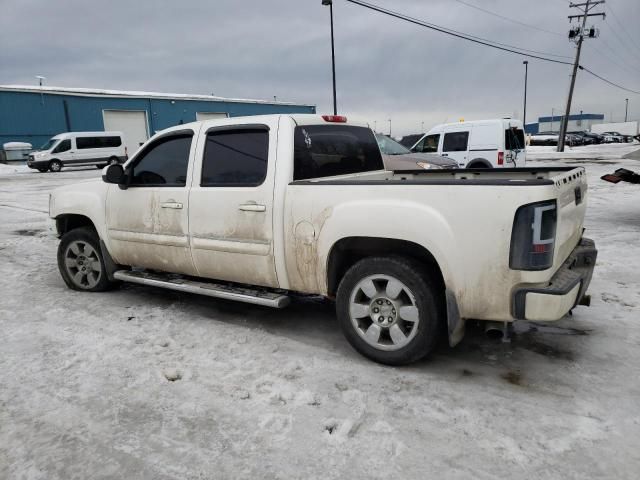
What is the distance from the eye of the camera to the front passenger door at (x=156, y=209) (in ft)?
14.7

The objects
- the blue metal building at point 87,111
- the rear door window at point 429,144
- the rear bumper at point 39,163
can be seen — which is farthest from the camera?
the blue metal building at point 87,111

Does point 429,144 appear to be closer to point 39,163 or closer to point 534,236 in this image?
point 534,236

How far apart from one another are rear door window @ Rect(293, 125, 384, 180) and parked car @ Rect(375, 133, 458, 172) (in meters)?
4.65

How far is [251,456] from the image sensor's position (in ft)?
8.49

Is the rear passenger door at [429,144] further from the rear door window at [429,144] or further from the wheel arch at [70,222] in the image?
the wheel arch at [70,222]

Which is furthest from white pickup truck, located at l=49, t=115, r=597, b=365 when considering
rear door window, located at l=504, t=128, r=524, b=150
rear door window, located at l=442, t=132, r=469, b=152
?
rear door window, located at l=442, t=132, r=469, b=152

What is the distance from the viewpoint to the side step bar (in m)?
3.98

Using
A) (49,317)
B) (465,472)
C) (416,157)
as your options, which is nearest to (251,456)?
(465,472)

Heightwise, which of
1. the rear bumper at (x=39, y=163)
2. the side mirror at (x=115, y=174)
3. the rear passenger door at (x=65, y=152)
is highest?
the rear passenger door at (x=65, y=152)

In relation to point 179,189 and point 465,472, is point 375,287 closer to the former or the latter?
point 465,472

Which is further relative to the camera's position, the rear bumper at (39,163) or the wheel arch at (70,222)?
the rear bumper at (39,163)

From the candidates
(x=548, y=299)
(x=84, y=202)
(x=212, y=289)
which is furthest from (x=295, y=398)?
(x=84, y=202)

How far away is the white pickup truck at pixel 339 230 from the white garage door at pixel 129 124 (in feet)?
126

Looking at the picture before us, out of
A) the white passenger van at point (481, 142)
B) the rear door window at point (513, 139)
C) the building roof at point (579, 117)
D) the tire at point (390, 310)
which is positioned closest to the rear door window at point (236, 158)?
the tire at point (390, 310)
